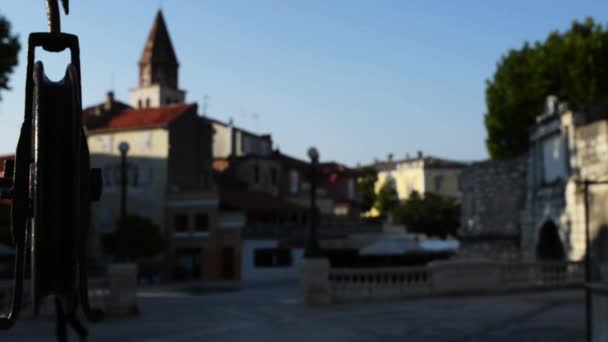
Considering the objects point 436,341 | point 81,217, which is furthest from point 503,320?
point 81,217

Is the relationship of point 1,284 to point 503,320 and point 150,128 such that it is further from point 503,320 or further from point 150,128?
point 150,128

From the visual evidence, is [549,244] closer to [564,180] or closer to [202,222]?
[564,180]

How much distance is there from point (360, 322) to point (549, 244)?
18.1 metres

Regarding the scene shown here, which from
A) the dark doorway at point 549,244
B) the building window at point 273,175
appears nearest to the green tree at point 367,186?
the building window at point 273,175

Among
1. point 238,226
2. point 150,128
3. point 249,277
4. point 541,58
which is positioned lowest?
point 249,277

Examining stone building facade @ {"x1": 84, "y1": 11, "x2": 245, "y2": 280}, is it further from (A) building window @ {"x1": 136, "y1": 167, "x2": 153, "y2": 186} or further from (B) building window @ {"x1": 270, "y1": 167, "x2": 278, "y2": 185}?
(B) building window @ {"x1": 270, "y1": 167, "x2": 278, "y2": 185}

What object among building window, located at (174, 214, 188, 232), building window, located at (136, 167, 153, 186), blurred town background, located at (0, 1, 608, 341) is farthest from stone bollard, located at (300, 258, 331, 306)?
building window, located at (136, 167, 153, 186)

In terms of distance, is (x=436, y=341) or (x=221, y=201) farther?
(x=221, y=201)

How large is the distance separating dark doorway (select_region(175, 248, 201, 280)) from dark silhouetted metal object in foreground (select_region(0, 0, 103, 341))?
1675 inches

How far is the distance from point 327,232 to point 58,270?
Answer: 46.7m

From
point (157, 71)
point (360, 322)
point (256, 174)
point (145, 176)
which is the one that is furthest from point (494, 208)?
point (157, 71)

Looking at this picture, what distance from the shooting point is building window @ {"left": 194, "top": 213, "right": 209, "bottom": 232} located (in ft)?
145

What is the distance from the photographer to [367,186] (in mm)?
80250

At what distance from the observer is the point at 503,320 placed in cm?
1612
